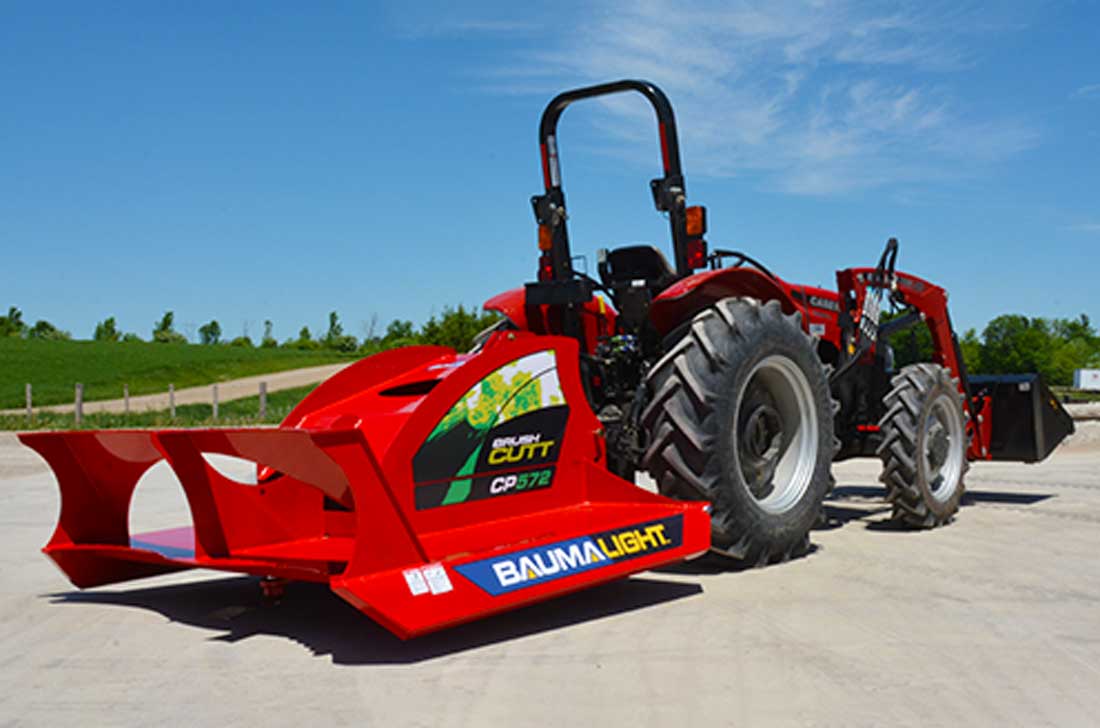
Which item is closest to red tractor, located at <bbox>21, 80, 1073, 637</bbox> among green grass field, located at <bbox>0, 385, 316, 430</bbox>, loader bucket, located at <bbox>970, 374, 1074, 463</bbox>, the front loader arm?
the front loader arm

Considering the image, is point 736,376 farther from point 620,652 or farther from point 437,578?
point 437,578

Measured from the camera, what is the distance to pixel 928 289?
8203 mm

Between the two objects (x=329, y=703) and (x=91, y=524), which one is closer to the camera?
(x=329, y=703)

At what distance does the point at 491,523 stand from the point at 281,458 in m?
1.15

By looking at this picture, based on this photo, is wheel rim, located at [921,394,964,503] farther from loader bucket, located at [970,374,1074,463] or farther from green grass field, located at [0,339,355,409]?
green grass field, located at [0,339,355,409]

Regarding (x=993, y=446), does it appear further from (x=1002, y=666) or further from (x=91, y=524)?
(x=91, y=524)

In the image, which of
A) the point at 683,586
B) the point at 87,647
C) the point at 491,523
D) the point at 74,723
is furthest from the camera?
the point at 683,586

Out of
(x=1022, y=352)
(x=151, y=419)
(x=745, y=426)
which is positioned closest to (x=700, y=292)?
(x=745, y=426)

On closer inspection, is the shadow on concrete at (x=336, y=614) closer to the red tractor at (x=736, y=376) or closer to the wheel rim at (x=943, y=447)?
the red tractor at (x=736, y=376)

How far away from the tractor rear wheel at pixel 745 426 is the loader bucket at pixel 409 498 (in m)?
0.27

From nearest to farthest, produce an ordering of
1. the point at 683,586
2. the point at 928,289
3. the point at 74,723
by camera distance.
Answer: the point at 74,723
the point at 683,586
the point at 928,289

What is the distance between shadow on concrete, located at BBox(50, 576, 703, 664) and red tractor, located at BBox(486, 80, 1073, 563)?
0.64 m

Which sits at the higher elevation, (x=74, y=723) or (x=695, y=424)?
(x=695, y=424)

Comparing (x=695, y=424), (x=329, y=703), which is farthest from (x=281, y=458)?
(x=695, y=424)
